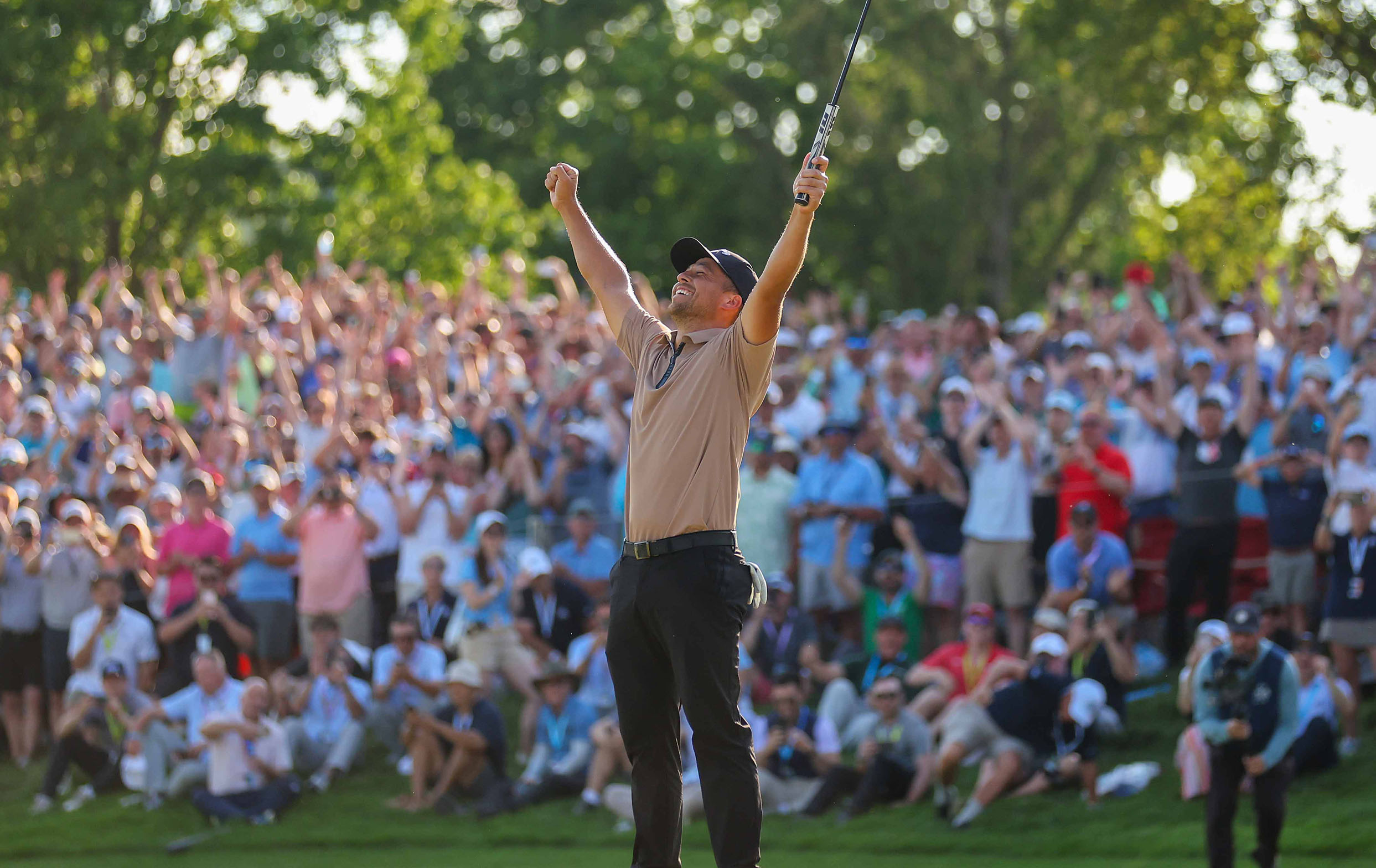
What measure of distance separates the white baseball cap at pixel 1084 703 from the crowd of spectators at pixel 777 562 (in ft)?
0.18

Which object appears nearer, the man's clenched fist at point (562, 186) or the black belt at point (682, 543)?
the black belt at point (682, 543)

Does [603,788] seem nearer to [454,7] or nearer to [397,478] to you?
[397,478]

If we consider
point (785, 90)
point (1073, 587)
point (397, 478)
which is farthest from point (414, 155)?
point (1073, 587)

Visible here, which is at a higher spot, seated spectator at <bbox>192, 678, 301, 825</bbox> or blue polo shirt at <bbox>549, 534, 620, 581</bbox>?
blue polo shirt at <bbox>549, 534, 620, 581</bbox>

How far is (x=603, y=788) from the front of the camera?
13055 millimetres

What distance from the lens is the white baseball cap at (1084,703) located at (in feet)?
38.6

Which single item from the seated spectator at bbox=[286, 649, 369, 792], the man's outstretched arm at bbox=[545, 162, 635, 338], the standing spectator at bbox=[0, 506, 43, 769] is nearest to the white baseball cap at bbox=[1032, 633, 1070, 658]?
the seated spectator at bbox=[286, 649, 369, 792]

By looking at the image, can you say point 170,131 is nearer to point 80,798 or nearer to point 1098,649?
point 80,798

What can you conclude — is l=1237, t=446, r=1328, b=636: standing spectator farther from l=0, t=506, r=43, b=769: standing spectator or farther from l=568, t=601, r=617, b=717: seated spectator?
l=0, t=506, r=43, b=769: standing spectator

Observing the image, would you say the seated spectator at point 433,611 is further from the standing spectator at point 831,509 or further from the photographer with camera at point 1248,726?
the photographer with camera at point 1248,726

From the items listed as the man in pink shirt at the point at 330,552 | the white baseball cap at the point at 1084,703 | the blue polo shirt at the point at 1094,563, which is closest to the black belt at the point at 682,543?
the white baseball cap at the point at 1084,703

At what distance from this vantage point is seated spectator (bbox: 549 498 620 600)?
1409cm

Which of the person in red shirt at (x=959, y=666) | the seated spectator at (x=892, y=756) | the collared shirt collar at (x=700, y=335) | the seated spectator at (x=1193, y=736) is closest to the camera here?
the collared shirt collar at (x=700, y=335)

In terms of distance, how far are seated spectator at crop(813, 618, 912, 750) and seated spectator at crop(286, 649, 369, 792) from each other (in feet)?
11.5
